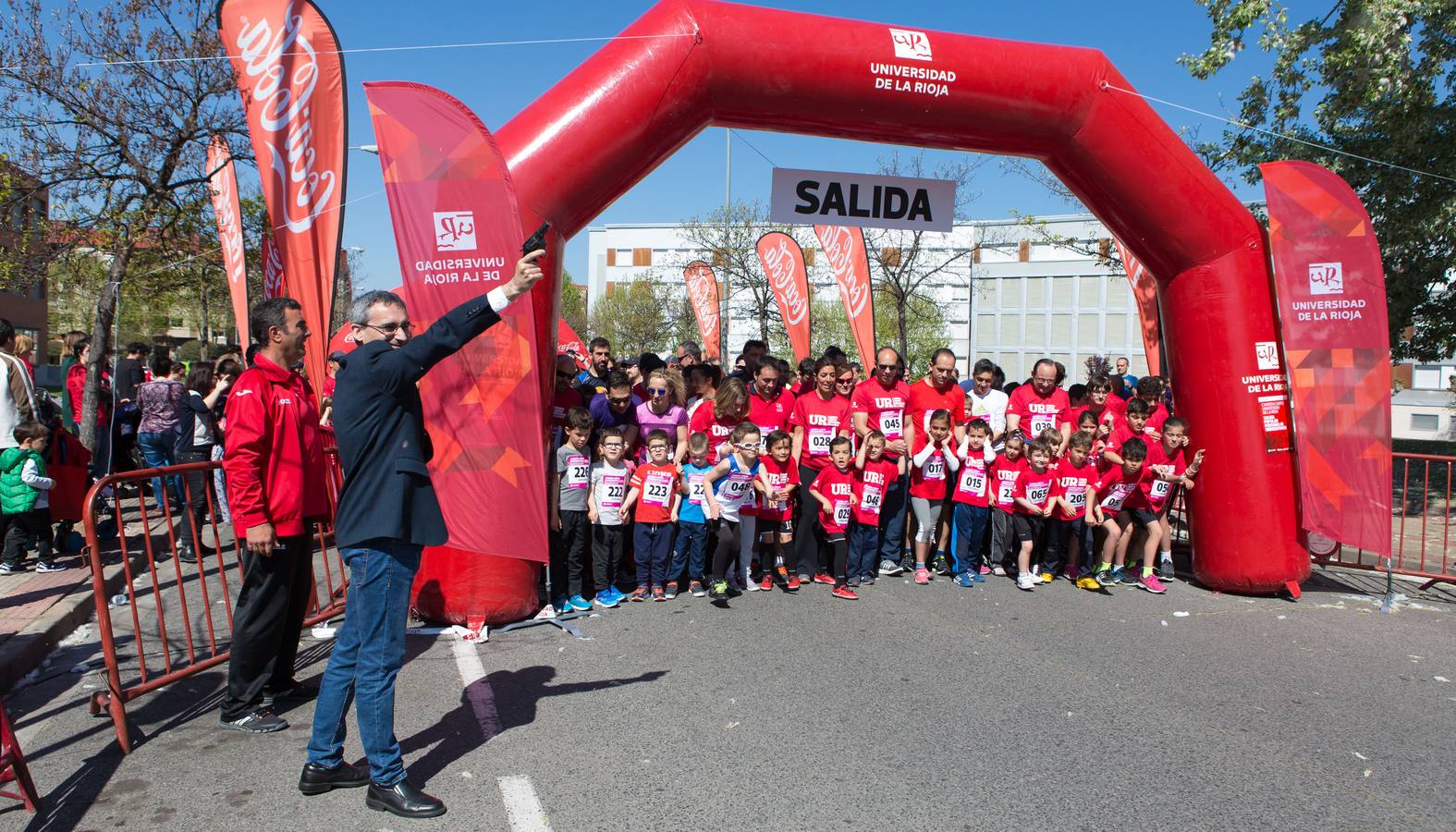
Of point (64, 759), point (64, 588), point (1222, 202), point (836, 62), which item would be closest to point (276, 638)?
point (64, 759)

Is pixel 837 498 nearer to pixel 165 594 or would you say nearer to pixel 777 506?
pixel 777 506

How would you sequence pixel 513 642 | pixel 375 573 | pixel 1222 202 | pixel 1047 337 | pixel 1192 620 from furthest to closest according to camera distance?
pixel 1047 337, pixel 1222 202, pixel 1192 620, pixel 513 642, pixel 375 573

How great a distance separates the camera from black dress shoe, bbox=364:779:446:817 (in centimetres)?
348

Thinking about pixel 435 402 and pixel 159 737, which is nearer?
pixel 159 737

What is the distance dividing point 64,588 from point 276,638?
3.50 metres

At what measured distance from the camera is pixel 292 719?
14.8ft

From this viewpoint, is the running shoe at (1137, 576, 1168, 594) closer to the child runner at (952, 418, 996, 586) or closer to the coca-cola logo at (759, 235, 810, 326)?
the child runner at (952, 418, 996, 586)

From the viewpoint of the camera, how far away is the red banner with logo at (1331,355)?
7176mm

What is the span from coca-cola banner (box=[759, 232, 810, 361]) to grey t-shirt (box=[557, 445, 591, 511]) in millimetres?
9027

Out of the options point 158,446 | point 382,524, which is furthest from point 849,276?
point 382,524

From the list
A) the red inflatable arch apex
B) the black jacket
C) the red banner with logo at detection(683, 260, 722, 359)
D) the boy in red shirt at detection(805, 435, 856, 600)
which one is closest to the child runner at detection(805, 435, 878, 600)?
the boy in red shirt at detection(805, 435, 856, 600)

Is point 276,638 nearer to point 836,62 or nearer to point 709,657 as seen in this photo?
point 709,657

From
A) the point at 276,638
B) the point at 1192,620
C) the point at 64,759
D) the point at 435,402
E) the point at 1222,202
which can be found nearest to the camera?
the point at 64,759

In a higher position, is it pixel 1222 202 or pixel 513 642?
pixel 1222 202
